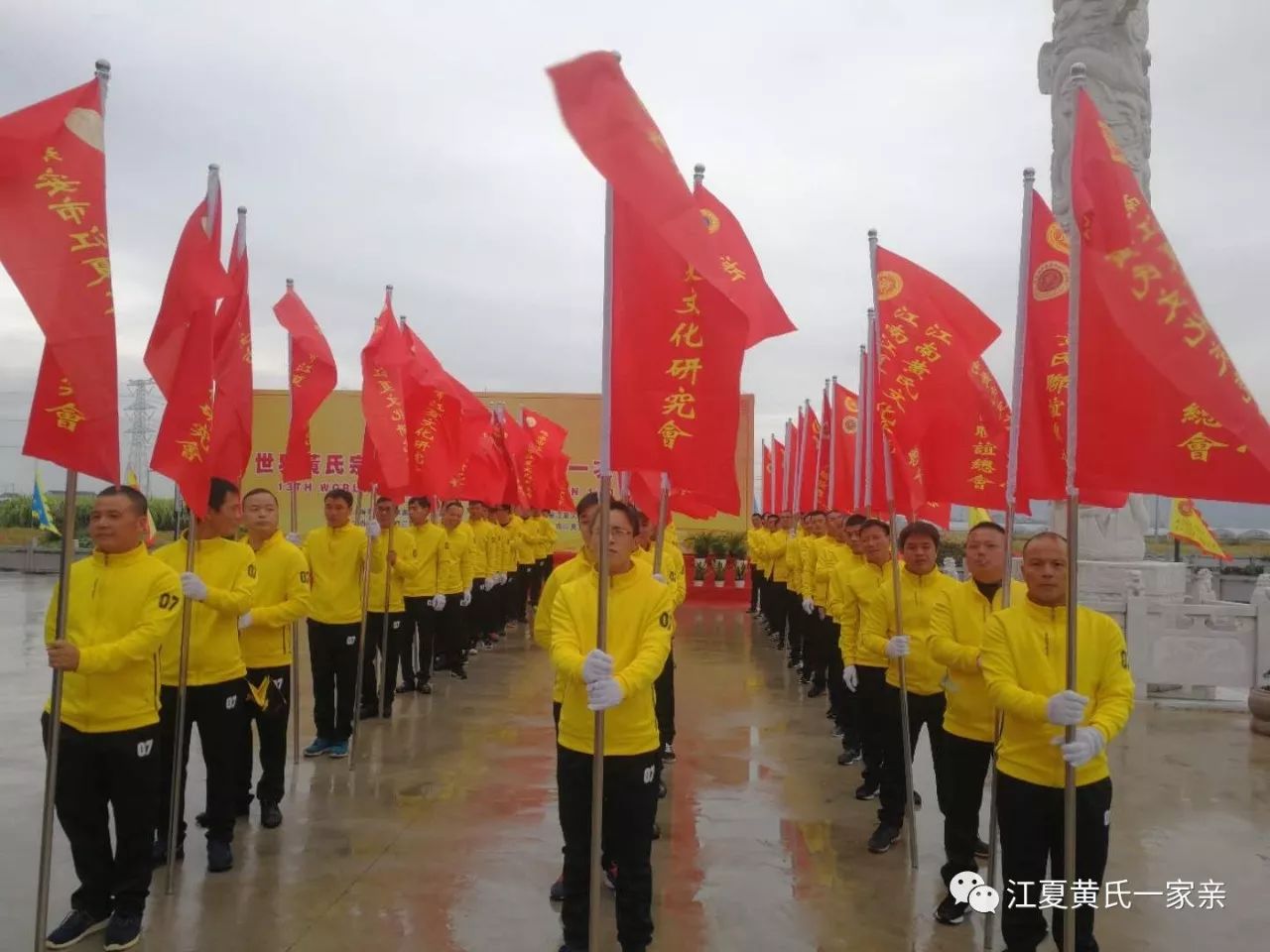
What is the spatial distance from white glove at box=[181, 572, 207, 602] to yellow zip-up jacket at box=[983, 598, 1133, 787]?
3.02 m

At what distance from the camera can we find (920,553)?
4898 mm

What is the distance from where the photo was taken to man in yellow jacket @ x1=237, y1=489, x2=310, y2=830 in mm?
4914

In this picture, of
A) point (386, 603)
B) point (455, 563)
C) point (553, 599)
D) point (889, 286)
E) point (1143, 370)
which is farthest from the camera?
point (455, 563)

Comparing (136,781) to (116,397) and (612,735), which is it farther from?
(612,735)

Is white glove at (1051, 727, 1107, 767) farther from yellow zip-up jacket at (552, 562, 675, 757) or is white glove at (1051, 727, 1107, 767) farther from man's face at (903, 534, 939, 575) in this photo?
man's face at (903, 534, 939, 575)

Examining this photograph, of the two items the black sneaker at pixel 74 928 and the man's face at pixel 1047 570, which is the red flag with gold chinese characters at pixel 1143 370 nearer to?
the man's face at pixel 1047 570

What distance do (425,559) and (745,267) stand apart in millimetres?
4788

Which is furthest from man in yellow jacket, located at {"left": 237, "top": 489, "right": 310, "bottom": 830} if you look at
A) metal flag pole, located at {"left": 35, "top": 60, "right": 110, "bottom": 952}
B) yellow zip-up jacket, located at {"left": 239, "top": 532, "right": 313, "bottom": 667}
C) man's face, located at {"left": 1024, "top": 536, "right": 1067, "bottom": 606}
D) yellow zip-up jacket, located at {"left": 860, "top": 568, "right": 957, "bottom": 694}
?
man's face, located at {"left": 1024, "top": 536, "right": 1067, "bottom": 606}

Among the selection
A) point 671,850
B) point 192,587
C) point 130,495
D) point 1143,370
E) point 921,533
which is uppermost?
point 1143,370

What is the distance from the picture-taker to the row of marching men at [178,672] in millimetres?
3557

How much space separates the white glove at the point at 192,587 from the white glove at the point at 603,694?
6.22 feet

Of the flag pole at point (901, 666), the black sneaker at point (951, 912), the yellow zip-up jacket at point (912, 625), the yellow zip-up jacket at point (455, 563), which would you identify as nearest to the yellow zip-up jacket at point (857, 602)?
the yellow zip-up jacket at point (912, 625)

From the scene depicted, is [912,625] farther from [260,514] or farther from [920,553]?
[260,514]

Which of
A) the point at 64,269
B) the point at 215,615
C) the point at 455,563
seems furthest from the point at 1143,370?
the point at 455,563
